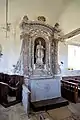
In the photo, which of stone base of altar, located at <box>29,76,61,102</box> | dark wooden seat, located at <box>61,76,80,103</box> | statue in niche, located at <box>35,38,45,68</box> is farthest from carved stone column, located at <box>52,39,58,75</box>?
dark wooden seat, located at <box>61,76,80,103</box>

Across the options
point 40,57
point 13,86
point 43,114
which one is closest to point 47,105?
point 43,114

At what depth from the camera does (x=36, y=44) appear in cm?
525

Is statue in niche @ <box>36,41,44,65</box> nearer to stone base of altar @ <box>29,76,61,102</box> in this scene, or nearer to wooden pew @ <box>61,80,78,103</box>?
stone base of altar @ <box>29,76,61,102</box>

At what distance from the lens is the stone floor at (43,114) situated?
→ 3.52 metres

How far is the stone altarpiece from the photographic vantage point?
4904mm

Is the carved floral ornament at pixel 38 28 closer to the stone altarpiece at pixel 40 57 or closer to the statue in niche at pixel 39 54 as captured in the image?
the stone altarpiece at pixel 40 57

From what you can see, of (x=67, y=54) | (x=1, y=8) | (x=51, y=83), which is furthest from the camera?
(x=67, y=54)

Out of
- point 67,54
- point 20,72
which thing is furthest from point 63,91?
point 20,72

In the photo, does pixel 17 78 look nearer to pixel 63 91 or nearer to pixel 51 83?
pixel 51 83

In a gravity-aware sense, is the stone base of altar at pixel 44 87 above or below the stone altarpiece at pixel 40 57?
below

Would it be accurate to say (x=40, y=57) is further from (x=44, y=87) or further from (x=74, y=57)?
(x=74, y=57)

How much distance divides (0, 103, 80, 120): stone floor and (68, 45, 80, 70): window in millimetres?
2596

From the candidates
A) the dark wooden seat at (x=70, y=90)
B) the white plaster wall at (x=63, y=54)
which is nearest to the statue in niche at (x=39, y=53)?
the white plaster wall at (x=63, y=54)

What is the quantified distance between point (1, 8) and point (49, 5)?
1927mm
